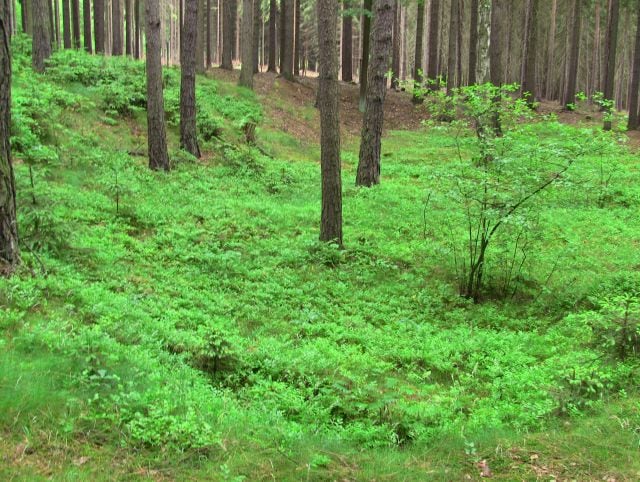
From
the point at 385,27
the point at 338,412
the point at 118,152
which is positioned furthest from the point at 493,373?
the point at 118,152

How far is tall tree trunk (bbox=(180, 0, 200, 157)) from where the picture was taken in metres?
14.9

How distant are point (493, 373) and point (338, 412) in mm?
2251

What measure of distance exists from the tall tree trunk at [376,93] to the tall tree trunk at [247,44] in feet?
32.6

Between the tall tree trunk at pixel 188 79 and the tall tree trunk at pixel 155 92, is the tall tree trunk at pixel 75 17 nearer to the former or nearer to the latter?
the tall tree trunk at pixel 188 79

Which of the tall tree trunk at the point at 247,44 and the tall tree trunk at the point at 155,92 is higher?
the tall tree trunk at the point at 247,44

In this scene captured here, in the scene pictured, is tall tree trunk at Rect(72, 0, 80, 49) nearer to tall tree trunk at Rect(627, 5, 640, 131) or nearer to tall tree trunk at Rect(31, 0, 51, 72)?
tall tree trunk at Rect(31, 0, 51, 72)

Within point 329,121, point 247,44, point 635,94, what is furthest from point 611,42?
point 329,121

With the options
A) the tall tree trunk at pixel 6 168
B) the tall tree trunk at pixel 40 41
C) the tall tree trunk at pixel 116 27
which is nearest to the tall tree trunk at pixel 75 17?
the tall tree trunk at pixel 116 27

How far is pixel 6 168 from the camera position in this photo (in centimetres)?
610

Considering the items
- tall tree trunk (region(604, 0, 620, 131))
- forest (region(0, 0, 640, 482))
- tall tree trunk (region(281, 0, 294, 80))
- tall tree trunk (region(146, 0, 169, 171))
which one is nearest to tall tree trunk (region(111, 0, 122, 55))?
tall tree trunk (region(281, 0, 294, 80))

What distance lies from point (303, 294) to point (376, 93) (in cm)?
715

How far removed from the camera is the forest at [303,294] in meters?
4.18

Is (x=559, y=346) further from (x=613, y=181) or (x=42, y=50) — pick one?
(x=42, y=50)

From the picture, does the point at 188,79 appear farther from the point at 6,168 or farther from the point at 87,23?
the point at 87,23
